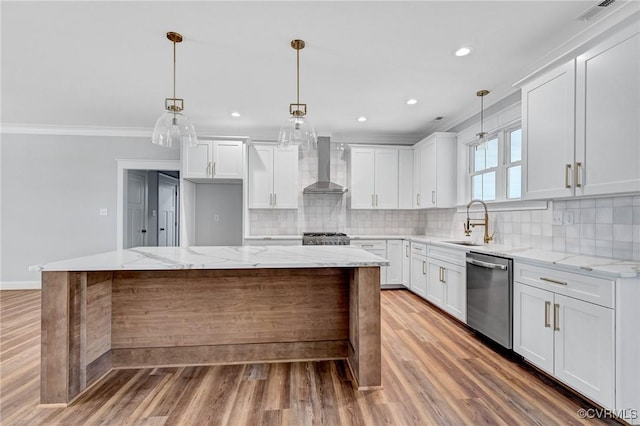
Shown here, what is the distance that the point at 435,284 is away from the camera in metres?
3.79

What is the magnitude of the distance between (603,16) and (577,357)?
229cm

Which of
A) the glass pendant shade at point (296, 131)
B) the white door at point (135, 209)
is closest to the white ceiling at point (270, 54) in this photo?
the glass pendant shade at point (296, 131)

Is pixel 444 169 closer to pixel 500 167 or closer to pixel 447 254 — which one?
pixel 500 167

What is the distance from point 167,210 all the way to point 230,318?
5.58m

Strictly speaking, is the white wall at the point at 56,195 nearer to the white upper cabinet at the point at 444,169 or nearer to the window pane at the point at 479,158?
the white upper cabinet at the point at 444,169

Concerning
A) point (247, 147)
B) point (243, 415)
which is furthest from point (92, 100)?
point (243, 415)

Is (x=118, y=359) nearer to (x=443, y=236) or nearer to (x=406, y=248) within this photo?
(x=406, y=248)

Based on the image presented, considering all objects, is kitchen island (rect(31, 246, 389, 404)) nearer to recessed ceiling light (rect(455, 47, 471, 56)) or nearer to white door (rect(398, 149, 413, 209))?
recessed ceiling light (rect(455, 47, 471, 56))

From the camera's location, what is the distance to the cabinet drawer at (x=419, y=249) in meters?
4.11

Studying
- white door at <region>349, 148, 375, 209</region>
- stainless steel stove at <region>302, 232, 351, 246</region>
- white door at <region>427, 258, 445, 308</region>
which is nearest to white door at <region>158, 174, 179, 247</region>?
stainless steel stove at <region>302, 232, 351, 246</region>

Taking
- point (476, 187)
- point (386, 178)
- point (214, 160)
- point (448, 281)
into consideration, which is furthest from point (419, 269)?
point (214, 160)

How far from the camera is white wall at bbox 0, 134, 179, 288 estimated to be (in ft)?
15.1

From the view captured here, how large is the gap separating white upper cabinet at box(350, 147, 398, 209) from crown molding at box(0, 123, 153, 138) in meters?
3.35

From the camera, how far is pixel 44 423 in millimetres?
1702
